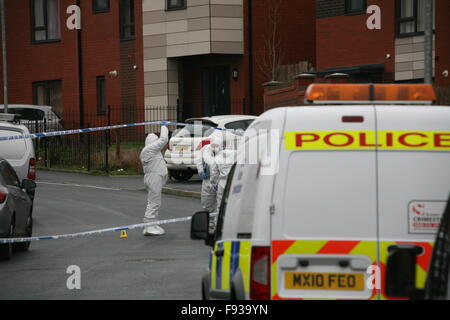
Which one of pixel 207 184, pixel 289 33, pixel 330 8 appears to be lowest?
pixel 207 184

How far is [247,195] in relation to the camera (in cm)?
684

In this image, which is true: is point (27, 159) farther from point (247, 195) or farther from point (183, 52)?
point (183, 52)

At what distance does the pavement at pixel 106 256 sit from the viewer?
11.1 m

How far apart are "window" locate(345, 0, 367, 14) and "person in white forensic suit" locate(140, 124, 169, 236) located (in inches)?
630

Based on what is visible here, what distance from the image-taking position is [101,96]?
39.5 meters

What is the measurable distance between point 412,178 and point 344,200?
0.46 meters

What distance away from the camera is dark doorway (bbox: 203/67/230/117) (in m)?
36.4

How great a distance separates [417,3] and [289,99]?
7.60 meters

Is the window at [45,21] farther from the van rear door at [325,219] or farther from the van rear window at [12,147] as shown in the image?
the van rear door at [325,219]

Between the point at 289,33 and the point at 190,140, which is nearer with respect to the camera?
the point at 190,140

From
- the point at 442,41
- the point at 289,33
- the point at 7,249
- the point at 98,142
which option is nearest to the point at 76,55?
the point at 289,33

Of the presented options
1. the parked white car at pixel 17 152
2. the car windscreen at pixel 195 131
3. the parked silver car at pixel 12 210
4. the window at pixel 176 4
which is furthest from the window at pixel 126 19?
the parked silver car at pixel 12 210

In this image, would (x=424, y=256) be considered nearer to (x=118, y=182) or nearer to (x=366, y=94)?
(x=366, y=94)

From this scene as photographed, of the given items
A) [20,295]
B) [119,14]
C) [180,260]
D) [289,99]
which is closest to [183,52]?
[119,14]
